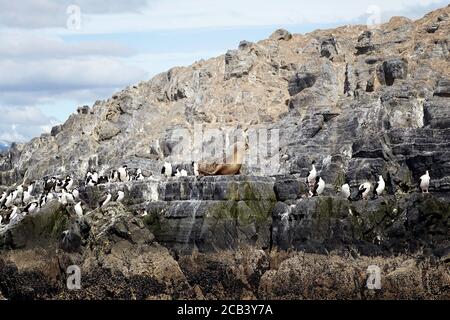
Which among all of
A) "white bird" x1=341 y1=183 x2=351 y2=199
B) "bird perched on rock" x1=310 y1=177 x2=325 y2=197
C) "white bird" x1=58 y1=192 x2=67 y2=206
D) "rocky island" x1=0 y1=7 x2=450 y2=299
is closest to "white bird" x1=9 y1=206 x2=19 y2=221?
"rocky island" x1=0 y1=7 x2=450 y2=299

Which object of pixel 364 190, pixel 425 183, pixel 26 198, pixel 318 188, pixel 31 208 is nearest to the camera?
pixel 425 183

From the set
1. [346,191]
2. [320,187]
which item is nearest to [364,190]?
[346,191]

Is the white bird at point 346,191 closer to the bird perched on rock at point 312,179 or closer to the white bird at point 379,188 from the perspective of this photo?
the white bird at point 379,188

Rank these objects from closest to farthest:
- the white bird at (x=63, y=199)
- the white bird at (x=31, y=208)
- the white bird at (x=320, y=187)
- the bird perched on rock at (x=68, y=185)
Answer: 1. the white bird at (x=320, y=187)
2. the white bird at (x=63, y=199)
3. the white bird at (x=31, y=208)
4. the bird perched on rock at (x=68, y=185)

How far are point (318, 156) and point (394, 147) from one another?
26.8 feet

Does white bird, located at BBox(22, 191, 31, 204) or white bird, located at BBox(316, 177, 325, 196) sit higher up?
white bird, located at BBox(316, 177, 325, 196)

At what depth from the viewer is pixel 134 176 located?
55.7 meters

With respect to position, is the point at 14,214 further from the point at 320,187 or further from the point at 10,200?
the point at 320,187

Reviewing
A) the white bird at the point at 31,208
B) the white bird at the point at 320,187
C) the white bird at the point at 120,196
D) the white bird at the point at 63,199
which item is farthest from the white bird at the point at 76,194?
the white bird at the point at 320,187

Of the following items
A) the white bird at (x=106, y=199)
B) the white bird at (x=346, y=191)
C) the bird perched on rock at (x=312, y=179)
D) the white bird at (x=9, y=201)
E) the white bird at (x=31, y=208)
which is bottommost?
the white bird at (x=9, y=201)

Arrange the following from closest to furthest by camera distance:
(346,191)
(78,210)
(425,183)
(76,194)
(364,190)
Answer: (425,183) → (364,190) → (346,191) → (78,210) → (76,194)

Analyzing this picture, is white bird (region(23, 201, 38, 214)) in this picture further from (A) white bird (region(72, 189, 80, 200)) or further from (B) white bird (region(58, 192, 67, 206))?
(A) white bird (region(72, 189, 80, 200))
